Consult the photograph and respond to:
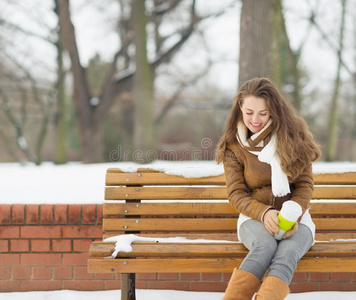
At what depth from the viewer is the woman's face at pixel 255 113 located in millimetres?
2469

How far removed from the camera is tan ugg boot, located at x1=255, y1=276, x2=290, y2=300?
2.03m

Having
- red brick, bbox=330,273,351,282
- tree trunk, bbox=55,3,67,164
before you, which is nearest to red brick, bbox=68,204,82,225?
red brick, bbox=330,273,351,282

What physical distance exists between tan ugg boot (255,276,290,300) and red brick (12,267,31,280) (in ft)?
6.07

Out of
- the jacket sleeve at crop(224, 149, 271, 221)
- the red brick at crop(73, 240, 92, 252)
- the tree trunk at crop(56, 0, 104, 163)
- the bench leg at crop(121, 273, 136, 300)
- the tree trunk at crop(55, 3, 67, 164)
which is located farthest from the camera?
the tree trunk at crop(55, 3, 67, 164)

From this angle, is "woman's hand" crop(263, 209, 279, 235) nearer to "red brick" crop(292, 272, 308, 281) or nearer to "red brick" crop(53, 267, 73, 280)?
"red brick" crop(292, 272, 308, 281)

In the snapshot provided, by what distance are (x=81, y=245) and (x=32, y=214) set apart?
43 cm

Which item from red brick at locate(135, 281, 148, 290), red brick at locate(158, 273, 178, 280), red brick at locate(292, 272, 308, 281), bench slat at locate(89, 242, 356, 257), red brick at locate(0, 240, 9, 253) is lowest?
red brick at locate(135, 281, 148, 290)

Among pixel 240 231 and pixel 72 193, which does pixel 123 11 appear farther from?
pixel 240 231

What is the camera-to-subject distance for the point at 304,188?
98.0 inches

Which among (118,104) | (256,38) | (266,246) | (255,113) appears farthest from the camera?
(118,104)

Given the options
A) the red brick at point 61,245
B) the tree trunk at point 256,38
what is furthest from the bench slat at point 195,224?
the tree trunk at point 256,38

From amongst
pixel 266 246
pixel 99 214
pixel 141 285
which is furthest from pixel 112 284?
pixel 266 246

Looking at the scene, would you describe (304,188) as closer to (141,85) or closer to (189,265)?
(189,265)

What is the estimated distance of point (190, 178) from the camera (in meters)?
2.82
